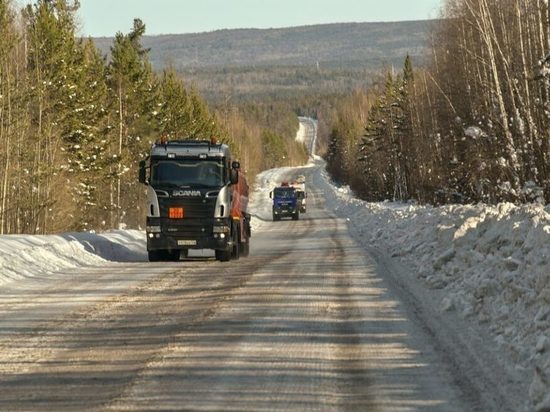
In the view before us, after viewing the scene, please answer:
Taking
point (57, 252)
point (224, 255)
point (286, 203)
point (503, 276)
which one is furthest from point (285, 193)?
point (503, 276)

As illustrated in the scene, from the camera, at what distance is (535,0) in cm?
3016

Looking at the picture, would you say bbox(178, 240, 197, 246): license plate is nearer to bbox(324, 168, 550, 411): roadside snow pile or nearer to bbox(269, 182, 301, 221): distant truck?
bbox(324, 168, 550, 411): roadside snow pile

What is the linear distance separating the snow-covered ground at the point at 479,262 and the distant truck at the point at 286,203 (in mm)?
34948

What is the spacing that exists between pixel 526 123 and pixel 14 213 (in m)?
28.4

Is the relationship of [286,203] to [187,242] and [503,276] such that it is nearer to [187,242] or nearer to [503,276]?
[187,242]

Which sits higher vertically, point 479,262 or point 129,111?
point 129,111

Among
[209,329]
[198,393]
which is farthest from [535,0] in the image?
[198,393]

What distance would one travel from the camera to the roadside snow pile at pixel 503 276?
8555mm

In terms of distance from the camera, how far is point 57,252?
21.6 metres

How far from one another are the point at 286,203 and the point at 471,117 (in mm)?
21126

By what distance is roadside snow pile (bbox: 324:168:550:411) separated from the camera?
28.1ft

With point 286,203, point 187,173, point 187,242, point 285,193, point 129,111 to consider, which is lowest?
point 286,203

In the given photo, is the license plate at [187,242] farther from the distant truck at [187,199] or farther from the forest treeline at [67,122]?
the forest treeline at [67,122]

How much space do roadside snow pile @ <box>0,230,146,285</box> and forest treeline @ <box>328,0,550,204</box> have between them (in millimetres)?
11443
